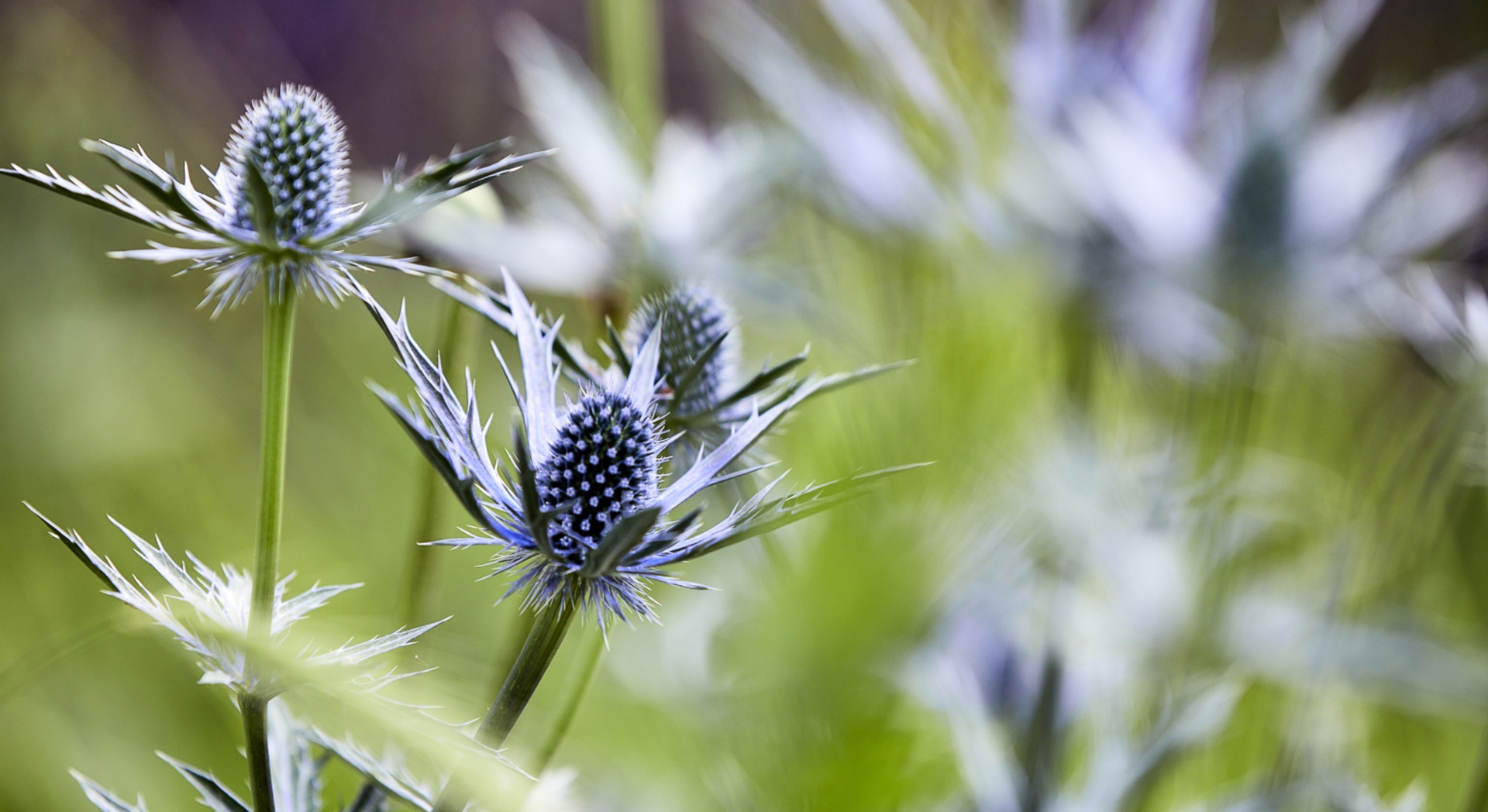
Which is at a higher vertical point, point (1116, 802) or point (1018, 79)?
point (1018, 79)

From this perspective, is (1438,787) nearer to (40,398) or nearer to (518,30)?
(40,398)

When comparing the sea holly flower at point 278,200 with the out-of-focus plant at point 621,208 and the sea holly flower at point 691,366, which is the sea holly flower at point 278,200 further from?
the out-of-focus plant at point 621,208

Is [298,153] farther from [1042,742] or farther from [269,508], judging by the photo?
A: [1042,742]

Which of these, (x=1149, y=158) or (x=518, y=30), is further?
(x=518, y=30)

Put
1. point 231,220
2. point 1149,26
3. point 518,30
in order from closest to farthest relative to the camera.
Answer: point 231,220
point 1149,26
point 518,30

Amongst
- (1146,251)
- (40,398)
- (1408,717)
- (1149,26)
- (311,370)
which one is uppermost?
(1149,26)

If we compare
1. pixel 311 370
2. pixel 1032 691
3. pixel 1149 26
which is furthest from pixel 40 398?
pixel 1149 26

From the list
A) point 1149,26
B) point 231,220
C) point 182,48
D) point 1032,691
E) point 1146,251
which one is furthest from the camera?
point 182,48
